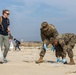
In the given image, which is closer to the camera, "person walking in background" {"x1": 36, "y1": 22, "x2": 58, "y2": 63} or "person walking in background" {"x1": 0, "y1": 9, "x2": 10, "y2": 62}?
"person walking in background" {"x1": 0, "y1": 9, "x2": 10, "y2": 62}

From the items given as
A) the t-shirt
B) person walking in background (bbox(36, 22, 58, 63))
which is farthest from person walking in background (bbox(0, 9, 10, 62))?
person walking in background (bbox(36, 22, 58, 63))

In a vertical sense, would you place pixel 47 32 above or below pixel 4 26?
below

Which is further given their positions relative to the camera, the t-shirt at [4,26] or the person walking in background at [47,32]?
the person walking in background at [47,32]

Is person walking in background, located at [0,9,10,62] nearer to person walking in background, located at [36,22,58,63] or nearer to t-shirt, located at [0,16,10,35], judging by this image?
t-shirt, located at [0,16,10,35]

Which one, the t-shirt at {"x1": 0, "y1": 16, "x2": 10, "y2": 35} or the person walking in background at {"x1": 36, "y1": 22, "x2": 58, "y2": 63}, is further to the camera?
the person walking in background at {"x1": 36, "y1": 22, "x2": 58, "y2": 63}

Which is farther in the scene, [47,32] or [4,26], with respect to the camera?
[47,32]

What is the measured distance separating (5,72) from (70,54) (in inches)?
155

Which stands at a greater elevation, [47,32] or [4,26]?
[4,26]

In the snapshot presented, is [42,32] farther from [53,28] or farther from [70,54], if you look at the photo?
[70,54]

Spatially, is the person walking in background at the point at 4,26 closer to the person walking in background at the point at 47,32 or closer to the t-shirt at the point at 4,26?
the t-shirt at the point at 4,26

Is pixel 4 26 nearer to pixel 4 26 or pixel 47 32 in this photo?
pixel 4 26

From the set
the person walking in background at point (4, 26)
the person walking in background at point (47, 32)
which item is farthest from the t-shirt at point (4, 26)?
the person walking in background at point (47, 32)

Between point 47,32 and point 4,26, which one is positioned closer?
point 4,26

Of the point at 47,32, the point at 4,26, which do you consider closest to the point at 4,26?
the point at 4,26
